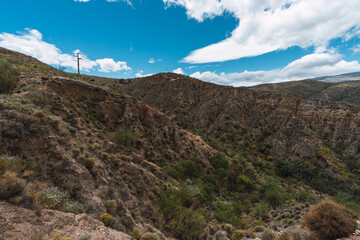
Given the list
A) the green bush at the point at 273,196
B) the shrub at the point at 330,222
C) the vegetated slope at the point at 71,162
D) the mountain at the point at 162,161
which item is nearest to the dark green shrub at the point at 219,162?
the mountain at the point at 162,161

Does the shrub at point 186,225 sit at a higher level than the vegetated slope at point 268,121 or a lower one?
lower

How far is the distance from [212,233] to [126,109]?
67.5 ft

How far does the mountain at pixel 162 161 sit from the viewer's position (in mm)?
7258

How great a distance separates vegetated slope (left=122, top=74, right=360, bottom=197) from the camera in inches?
1359

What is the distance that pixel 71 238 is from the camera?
5320 mm

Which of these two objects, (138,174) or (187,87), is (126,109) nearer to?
(138,174)

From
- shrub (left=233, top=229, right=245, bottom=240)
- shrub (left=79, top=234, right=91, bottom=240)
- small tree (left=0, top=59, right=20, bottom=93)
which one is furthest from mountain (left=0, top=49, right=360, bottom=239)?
small tree (left=0, top=59, right=20, bottom=93)

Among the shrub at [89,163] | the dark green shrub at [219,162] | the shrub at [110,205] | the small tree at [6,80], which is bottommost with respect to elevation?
the dark green shrub at [219,162]

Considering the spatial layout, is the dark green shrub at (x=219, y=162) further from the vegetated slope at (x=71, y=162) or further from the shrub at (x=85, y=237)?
the shrub at (x=85, y=237)

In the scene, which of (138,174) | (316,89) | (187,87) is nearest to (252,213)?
(138,174)

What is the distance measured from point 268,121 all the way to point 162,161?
34.2 m

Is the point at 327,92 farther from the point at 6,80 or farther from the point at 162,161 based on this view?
the point at 6,80

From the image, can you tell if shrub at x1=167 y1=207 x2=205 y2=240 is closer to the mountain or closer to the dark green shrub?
the mountain

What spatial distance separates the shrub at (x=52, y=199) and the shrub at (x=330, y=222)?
42.5 ft
